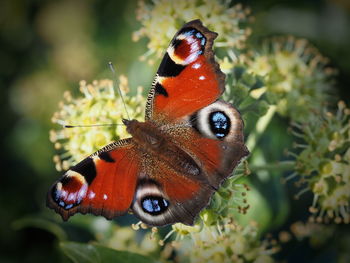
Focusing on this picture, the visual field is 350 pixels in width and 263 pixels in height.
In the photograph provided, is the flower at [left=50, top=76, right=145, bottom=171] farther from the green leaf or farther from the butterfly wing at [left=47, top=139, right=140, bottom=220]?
the green leaf

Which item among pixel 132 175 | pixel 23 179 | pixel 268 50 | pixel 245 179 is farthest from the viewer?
pixel 23 179

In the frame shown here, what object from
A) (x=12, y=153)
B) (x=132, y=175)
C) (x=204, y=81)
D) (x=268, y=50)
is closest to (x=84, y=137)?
(x=132, y=175)

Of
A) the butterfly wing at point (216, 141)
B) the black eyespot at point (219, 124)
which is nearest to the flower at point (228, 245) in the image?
the butterfly wing at point (216, 141)

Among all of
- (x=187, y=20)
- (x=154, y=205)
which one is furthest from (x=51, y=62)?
(x=154, y=205)

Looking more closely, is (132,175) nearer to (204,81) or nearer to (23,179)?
(204,81)

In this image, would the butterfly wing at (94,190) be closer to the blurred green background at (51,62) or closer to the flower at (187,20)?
the flower at (187,20)

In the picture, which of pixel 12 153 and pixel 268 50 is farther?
pixel 12 153

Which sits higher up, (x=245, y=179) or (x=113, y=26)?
(x=113, y=26)

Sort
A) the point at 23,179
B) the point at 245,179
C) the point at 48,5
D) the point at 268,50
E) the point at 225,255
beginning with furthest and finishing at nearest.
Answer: the point at 48,5 → the point at 23,179 → the point at 268,50 → the point at 245,179 → the point at 225,255
